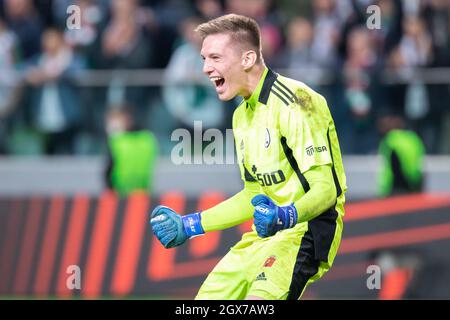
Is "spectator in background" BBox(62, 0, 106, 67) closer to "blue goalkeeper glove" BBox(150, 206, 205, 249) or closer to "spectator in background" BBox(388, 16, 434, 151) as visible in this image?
"spectator in background" BBox(388, 16, 434, 151)

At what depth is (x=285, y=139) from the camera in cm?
686

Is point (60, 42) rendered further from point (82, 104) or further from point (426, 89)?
point (426, 89)

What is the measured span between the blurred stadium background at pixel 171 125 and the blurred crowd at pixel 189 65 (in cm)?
2

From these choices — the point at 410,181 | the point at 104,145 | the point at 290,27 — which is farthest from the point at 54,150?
the point at 410,181

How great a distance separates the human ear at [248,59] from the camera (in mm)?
7050

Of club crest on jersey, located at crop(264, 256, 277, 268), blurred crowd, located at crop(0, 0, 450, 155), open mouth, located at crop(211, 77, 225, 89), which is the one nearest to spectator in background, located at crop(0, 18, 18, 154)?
blurred crowd, located at crop(0, 0, 450, 155)

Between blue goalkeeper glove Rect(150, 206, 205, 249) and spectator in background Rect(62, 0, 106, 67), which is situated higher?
spectator in background Rect(62, 0, 106, 67)

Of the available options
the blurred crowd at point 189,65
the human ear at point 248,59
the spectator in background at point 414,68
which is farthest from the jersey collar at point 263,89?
the spectator in background at point 414,68

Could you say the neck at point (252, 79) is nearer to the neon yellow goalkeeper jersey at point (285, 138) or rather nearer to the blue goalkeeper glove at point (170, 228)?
the neon yellow goalkeeper jersey at point (285, 138)

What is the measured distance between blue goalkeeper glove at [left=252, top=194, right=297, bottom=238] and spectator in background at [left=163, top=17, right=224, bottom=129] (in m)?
7.67

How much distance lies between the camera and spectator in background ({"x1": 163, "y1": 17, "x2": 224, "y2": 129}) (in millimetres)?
14281

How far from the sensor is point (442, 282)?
1323cm

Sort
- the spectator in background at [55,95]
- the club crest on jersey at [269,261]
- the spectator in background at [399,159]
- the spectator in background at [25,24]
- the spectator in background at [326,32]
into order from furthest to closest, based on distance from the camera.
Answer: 1. the spectator in background at [25,24]
2. the spectator in background at [55,95]
3. the spectator in background at [326,32]
4. the spectator in background at [399,159]
5. the club crest on jersey at [269,261]

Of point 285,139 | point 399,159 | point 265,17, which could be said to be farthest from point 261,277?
point 265,17
